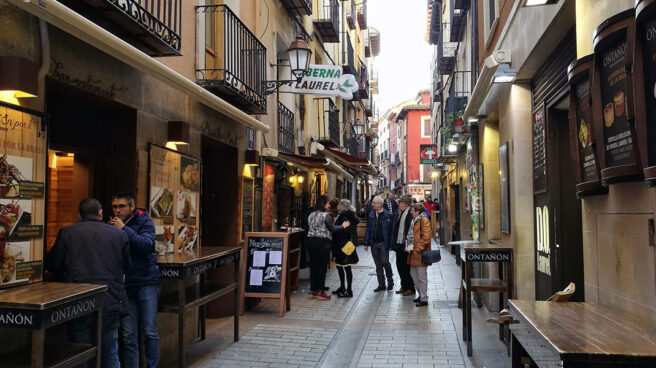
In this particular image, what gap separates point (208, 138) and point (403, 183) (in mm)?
45320

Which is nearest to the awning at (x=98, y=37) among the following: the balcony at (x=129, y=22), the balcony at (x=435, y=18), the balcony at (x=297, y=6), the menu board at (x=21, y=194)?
the balcony at (x=129, y=22)

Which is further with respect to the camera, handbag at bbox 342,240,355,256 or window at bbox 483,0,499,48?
handbag at bbox 342,240,355,256

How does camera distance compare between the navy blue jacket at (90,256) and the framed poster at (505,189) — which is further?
the framed poster at (505,189)

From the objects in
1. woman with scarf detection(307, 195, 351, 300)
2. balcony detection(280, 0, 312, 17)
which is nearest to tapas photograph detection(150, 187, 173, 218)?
woman with scarf detection(307, 195, 351, 300)

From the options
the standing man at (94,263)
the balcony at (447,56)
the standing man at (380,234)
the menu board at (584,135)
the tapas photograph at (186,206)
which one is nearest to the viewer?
the menu board at (584,135)

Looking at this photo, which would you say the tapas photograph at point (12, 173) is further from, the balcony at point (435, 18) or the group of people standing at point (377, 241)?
the balcony at point (435, 18)

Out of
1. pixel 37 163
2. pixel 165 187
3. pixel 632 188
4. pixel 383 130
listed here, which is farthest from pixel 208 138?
pixel 383 130

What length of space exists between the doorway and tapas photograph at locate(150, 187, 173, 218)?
44 centimetres

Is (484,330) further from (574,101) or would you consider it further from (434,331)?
(574,101)

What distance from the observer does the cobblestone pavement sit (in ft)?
20.3

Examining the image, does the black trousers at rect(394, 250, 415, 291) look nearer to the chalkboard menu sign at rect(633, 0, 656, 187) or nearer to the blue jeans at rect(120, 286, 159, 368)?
the blue jeans at rect(120, 286, 159, 368)

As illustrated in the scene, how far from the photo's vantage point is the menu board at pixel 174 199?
20.4 ft

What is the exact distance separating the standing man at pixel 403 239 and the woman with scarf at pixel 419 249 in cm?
38

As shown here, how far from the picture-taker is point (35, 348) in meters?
3.24
